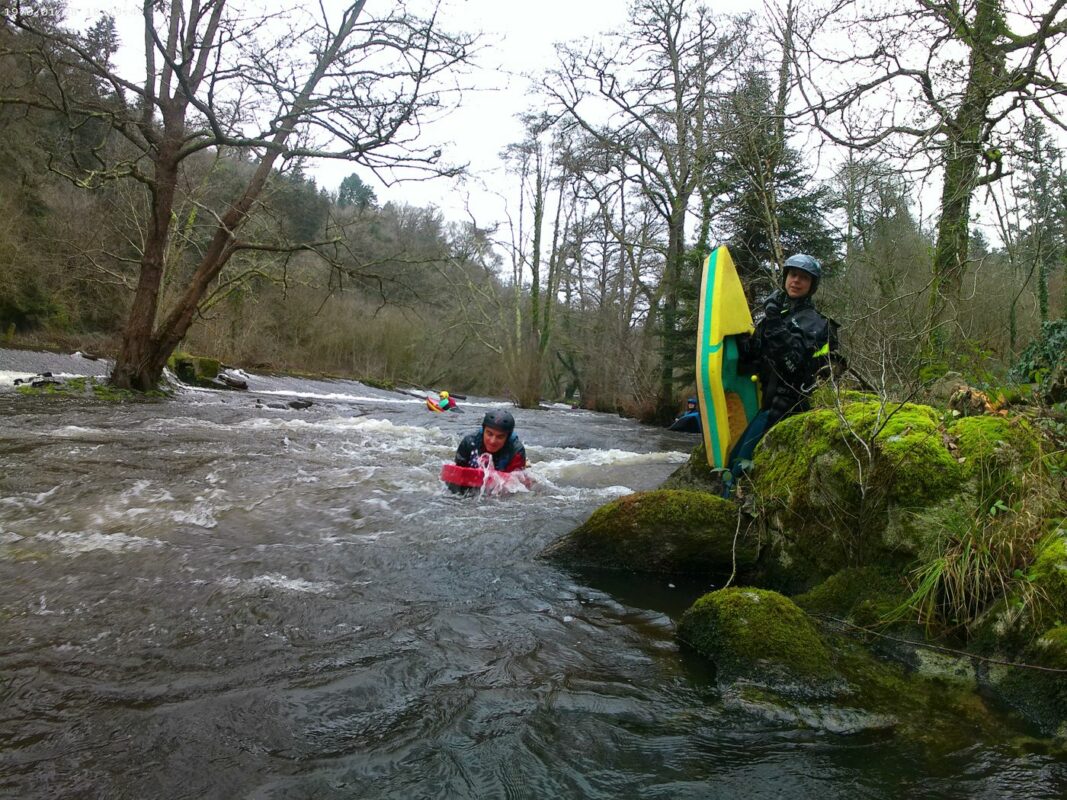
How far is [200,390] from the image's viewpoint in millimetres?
16375

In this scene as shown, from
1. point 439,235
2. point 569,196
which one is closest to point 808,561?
point 569,196

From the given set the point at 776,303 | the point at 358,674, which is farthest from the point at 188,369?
the point at 358,674

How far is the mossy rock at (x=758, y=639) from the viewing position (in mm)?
2746

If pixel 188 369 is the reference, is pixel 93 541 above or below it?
below

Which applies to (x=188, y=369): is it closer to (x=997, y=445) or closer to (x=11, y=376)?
(x=11, y=376)

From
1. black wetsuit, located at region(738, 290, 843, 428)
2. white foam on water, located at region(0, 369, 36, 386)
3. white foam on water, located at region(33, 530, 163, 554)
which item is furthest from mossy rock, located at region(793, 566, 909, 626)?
white foam on water, located at region(0, 369, 36, 386)

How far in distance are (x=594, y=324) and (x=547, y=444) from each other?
69.6 feet

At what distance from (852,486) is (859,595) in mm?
644

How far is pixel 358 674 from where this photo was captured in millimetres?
2691

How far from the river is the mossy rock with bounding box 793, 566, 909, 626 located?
77 centimetres

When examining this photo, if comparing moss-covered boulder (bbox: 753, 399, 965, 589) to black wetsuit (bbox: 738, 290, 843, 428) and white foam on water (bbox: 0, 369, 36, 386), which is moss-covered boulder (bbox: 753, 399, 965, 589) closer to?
black wetsuit (bbox: 738, 290, 843, 428)

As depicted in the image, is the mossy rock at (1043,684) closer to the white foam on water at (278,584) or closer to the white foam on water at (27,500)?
the white foam on water at (278,584)

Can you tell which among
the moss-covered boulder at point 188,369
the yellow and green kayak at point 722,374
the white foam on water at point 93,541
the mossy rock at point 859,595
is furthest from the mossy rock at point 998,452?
the moss-covered boulder at point 188,369

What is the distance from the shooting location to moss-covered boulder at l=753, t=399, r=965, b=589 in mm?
3514
